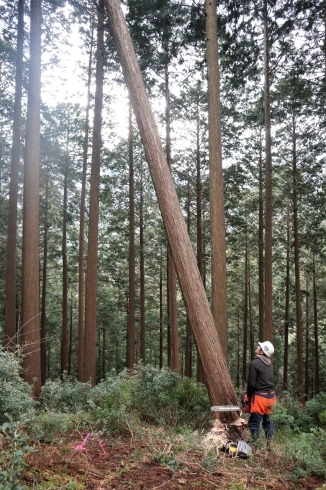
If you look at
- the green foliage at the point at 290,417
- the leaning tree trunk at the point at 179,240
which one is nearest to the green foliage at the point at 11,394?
the leaning tree trunk at the point at 179,240

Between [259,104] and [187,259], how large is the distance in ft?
39.1

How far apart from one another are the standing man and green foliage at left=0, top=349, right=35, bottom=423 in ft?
11.6

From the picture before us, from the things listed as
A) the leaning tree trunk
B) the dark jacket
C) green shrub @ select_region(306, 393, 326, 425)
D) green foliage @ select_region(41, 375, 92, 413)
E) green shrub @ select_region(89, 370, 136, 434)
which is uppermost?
the leaning tree trunk

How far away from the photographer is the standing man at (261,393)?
6500 millimetres

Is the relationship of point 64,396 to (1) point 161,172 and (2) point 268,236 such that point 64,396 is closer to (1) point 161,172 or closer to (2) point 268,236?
(1) point 161,172

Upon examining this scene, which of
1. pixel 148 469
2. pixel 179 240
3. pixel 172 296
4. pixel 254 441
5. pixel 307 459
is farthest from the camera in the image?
pixel 172 296

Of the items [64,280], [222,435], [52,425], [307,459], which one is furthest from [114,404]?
[64,280]

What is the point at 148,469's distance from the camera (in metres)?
4.49

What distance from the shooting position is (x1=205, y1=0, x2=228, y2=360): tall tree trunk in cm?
830

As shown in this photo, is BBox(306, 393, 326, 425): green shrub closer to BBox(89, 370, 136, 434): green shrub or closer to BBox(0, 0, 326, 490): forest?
BBox(0, 0, 326, 490): forest

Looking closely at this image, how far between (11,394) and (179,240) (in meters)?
3.45

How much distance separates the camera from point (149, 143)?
7.16m

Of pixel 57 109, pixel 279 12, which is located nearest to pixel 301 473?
pixel 279 12

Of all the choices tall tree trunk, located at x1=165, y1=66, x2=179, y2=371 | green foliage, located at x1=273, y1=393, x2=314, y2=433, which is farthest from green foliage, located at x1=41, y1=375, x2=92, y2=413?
tall tree trunk, located at x1=165, y1=66, x2=179, y2=371
